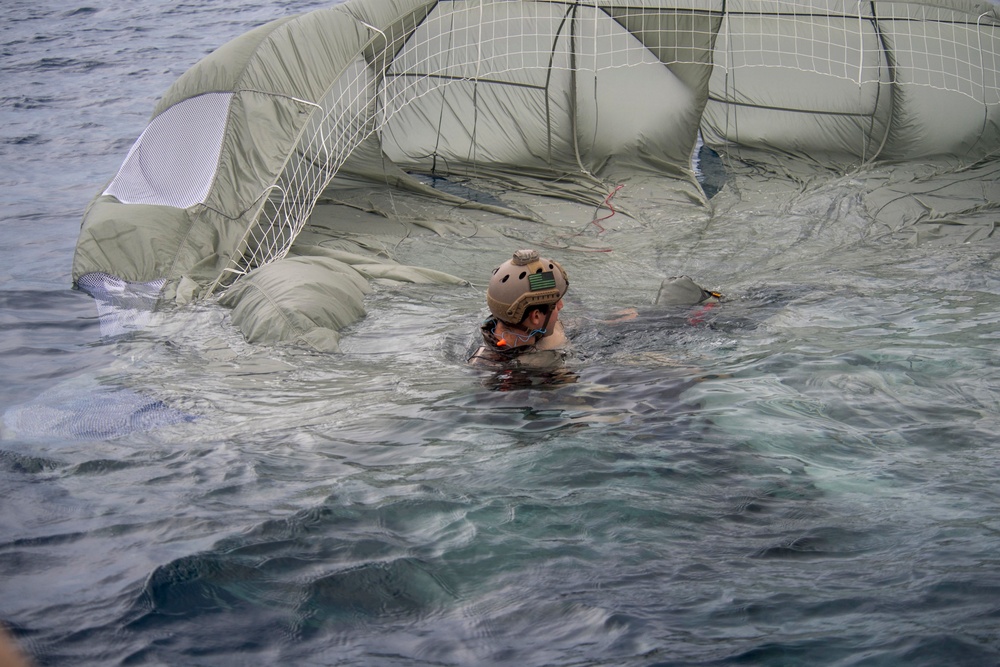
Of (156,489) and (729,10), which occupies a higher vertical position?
(729,10)

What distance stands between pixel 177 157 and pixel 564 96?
3.75m

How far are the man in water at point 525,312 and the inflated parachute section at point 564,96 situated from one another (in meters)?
2.74

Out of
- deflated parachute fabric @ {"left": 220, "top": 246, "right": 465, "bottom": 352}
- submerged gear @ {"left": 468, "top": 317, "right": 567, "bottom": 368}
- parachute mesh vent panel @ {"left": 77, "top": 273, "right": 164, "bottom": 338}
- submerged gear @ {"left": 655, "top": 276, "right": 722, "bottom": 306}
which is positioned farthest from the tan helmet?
parachute mesh vent panel @ {"left": 77, "top": 273, "right": 164, "bottom": 338}

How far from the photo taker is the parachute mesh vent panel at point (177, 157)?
7367mm

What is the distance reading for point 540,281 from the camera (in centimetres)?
466

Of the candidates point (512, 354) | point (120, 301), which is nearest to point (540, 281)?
point (512, 354)

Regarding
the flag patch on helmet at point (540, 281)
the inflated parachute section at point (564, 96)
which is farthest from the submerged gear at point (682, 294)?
the inflated parachute section at point (564, 96)

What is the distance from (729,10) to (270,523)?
727 centimetres

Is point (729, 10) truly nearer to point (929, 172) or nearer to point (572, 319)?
point (929, 172)

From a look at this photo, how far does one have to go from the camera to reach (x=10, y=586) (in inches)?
124

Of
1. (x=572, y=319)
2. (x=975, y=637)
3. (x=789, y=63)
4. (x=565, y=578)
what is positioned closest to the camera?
(x=975, y=637)

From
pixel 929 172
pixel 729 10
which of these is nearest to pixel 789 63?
pixel 729 10

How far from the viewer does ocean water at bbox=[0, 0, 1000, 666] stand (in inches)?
110

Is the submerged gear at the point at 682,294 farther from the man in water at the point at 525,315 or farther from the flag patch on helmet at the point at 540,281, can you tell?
the flag patch on helmet at the point at 540,281
